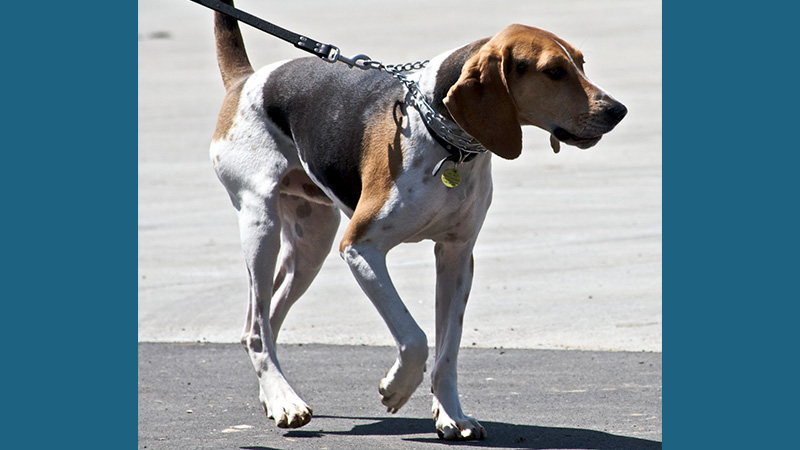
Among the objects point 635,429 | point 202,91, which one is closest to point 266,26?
point 635,429

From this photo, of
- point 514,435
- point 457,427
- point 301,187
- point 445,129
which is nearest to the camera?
point 445,129

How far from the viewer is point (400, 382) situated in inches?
196

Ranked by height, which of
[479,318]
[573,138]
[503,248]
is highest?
[573,138]

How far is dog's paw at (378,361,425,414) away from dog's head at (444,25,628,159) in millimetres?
933

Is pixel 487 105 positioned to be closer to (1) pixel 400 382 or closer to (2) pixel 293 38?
(2) pixel 293 38

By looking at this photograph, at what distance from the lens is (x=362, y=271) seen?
505 centimetres

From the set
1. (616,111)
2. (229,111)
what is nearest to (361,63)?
(229,111)

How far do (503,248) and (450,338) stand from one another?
4.79 m

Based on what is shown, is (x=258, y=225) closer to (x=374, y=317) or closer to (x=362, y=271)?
(x=362, y=271)

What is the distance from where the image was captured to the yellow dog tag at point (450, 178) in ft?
16.2

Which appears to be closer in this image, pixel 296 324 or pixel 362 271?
pixel 362 271

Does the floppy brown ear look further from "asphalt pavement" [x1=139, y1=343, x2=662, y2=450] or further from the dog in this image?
"asphalt pavement" [x1=139, y1=343, x2=662, y2=450]

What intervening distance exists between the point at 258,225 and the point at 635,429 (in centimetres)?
191

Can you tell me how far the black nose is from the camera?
4.61 m
